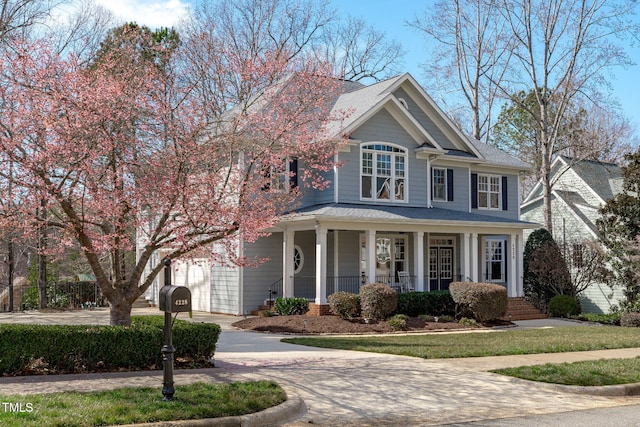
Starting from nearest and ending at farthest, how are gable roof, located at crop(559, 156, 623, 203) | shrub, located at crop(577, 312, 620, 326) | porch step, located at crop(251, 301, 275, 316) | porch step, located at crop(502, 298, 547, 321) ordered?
porch step, located at crop(251, 301, 275, 316) < shrub, located at crop(577, 312, 620, 326) < porch step, located at crop(502, 298, 547, 321) < gable roof, located at crop(559, 156, 623, 203)

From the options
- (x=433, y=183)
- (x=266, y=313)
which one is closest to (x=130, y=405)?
(x=266, y=313)

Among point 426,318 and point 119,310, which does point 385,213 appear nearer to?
point 426,318

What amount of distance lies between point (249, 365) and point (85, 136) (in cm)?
493

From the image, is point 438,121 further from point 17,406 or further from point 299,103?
point 17,406

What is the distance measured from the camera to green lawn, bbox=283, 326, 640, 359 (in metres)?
14.3

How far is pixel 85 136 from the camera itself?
11.4 meters

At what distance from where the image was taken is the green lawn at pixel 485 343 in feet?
46.9

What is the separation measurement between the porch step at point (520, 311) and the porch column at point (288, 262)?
27.0 feet

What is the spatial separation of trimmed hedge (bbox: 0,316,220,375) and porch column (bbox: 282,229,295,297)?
1208cm

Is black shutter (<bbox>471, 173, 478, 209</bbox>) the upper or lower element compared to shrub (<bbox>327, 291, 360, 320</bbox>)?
upper

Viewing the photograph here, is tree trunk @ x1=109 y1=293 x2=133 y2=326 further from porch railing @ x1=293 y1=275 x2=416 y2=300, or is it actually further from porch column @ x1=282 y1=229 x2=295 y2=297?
porch railing @ x1=293 y1=275 x2=416 y2=300

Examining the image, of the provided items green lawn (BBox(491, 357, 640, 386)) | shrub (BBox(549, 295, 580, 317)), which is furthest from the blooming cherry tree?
shrub (BBox(549, 295, 580, 317))

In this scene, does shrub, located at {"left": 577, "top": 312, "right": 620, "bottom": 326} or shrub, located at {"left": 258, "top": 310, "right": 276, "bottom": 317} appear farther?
shrub, located at {"left": 577, "top": 312, "right": 620, "bottom": 326}

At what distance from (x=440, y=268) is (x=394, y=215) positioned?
5840 millimetres
